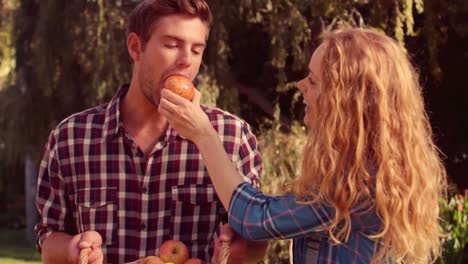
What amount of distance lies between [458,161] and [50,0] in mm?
4161

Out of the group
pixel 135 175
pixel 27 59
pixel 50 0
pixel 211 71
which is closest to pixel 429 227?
pixel 135 175

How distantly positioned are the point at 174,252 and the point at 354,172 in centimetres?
60

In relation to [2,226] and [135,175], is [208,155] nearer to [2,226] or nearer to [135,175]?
[135,175]

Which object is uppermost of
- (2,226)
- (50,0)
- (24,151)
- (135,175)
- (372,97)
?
(50,0)

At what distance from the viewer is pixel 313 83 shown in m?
2.37

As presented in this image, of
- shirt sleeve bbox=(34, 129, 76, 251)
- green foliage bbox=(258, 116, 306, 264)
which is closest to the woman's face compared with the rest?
shirt sleeve bbox=(34, 129, 76, 251)

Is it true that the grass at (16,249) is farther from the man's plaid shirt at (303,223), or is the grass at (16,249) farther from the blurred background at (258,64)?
the man's plaid shirt at (303,223)

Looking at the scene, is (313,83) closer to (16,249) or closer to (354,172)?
(354,172)

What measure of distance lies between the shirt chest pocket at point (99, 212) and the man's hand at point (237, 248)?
0.41 meters

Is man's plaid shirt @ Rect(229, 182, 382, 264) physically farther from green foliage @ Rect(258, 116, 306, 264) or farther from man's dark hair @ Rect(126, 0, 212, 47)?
green foliage @ Rect(258, 116, 306, 264)

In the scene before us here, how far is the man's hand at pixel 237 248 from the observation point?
2328 mm

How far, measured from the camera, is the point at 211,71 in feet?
23.4

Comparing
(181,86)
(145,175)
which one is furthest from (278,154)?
(181,86)

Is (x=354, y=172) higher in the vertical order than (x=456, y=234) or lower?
higher
